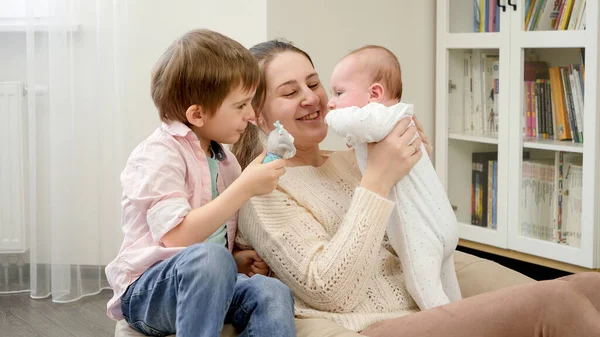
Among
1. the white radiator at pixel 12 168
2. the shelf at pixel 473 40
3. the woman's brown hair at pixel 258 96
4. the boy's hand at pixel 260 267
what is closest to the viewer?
the boy's hand at pixel 260 267

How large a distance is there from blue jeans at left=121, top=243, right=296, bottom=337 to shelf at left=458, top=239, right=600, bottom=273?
1.78m

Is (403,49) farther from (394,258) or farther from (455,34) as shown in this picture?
(394,258)

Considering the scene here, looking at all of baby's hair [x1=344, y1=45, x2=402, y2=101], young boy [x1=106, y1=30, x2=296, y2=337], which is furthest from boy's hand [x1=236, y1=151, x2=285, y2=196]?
baby's hair [x1=344, y1=45, x2=402, y2=101]

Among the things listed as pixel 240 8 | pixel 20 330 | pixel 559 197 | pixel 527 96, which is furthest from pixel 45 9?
pixel 559 197

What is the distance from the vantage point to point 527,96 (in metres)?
3.18

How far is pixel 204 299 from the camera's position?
138 cm

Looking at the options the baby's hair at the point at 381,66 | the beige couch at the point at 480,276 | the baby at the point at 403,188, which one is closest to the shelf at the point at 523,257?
the beige couch at the point at 480,276

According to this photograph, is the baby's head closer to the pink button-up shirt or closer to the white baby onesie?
the white baby onesie

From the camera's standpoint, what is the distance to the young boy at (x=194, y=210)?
1.40 m

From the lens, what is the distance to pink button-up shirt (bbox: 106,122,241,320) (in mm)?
1524

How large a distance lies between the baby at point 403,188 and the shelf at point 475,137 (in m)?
1.61

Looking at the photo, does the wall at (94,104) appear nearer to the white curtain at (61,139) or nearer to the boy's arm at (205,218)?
the white curtain at (61,139)

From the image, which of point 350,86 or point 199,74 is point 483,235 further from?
point 199,74

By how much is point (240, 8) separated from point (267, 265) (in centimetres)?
182
